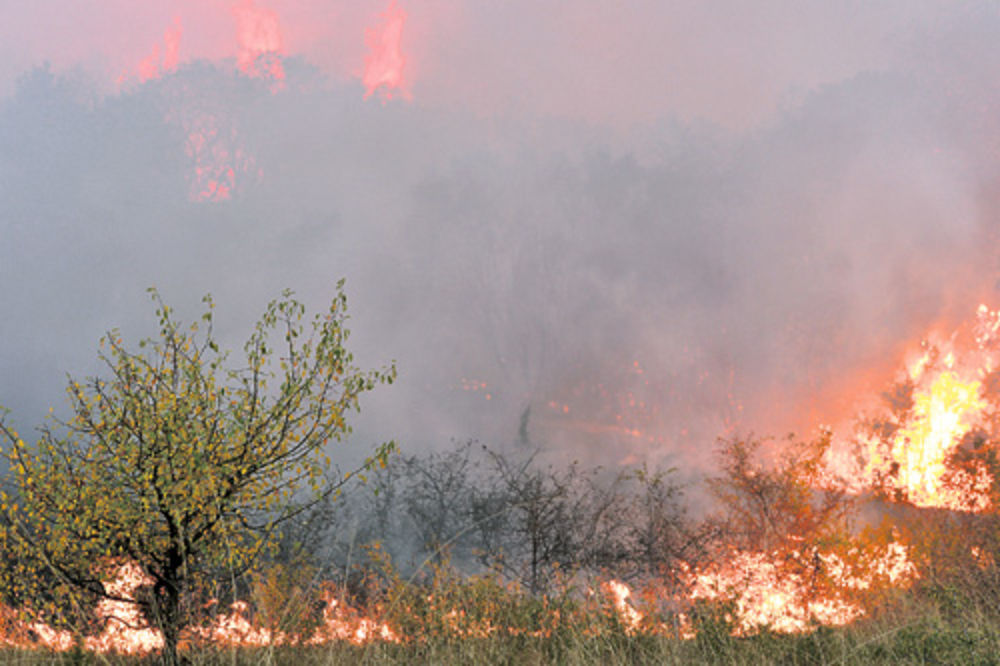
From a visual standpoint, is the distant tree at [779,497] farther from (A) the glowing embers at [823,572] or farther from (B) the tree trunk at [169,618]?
(B) the tree trunk at [169,618]

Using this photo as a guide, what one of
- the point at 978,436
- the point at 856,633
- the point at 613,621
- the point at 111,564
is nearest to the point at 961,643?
the point at 856,633

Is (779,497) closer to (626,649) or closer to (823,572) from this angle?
(823,572)

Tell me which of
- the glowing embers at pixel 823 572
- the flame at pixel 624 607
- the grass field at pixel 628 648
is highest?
the glowing embers at pixel 823 572

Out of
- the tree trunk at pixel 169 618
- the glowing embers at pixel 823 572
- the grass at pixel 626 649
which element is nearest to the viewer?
the grass at pixel 626 649

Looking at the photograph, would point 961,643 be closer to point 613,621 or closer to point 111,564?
point 613,621

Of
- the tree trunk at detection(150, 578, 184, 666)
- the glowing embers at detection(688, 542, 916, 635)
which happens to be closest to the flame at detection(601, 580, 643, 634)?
the tree trunk at detection(150, 578, 184, 666)

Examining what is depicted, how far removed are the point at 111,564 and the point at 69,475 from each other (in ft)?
5.15

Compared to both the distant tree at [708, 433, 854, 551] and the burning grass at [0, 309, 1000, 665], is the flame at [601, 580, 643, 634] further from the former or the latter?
the distant tree at [708, 433, 854, 551]

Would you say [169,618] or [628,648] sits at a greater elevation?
[169,618]

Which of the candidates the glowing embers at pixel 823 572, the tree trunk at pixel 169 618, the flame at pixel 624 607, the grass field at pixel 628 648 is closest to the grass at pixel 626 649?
the grass field at pixel 628 648

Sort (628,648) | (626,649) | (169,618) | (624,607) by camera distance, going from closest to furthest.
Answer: (628,648), (626,649), (169,618), (624,607)

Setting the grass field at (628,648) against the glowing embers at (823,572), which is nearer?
the grass field at (628,648)

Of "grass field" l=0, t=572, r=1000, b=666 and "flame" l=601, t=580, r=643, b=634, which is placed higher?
"flame" l=601, t=580, r=643, b=634

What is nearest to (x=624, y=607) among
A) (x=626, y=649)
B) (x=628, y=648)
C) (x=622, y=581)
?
(x=626, y=649)
